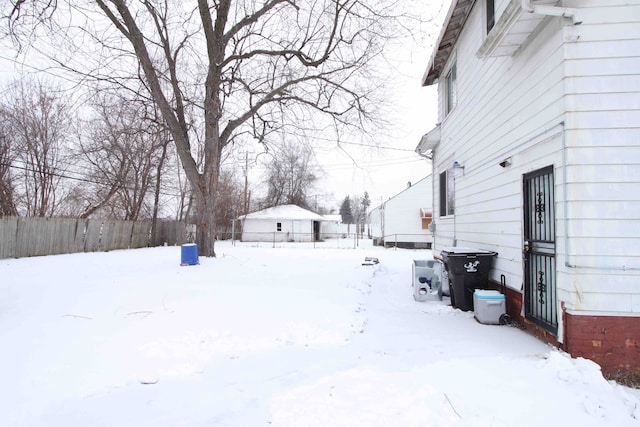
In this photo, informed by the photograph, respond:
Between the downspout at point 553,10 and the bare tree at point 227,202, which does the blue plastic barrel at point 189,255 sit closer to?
the downspout at point 553,10

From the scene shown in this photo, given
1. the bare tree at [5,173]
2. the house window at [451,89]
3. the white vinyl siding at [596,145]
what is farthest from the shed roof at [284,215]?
the white vinyl siding at [596,145]

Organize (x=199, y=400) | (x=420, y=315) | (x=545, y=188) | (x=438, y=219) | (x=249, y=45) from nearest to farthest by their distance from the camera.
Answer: (x=199, y=400) < (x=545, y=188) < (x=420, y=315) < (x=438, y=219) < (x=249, y=45)

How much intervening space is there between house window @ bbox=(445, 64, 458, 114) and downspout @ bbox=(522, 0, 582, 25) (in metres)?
4.18

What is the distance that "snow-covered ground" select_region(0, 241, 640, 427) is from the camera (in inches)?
103

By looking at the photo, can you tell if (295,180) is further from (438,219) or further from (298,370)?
(298,370)

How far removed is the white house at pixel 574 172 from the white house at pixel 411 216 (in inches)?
800

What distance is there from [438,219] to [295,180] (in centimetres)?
3478

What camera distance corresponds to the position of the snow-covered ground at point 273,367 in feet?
8.59

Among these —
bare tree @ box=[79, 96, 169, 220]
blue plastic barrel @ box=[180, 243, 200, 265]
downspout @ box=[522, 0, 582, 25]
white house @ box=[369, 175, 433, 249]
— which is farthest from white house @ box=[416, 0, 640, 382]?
white house @ box=[369, 175, 433, 249]

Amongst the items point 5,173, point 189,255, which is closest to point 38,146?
point 5,173

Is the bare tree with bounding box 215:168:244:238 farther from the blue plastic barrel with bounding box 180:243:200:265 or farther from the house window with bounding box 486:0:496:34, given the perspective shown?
the house window with bounding box 486:0:496:34

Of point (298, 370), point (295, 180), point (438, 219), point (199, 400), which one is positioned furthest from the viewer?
point (295, 180)

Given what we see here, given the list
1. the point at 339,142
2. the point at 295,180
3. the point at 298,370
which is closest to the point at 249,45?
the point at 339,142

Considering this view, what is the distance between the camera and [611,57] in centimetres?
A: 353
